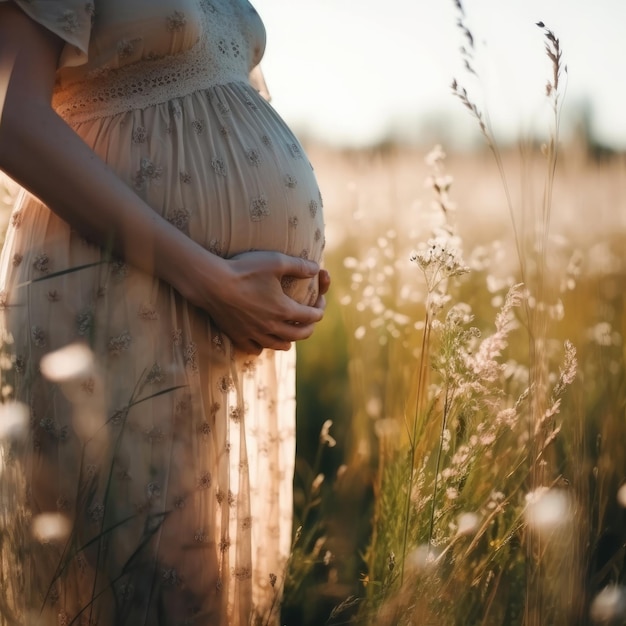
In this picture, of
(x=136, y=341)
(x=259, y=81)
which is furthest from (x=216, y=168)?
(x=259, y=81)

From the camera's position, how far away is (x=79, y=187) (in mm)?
1293

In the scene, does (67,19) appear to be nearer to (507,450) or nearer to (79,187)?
(79,187)

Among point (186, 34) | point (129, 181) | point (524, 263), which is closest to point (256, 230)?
point (129, 181)

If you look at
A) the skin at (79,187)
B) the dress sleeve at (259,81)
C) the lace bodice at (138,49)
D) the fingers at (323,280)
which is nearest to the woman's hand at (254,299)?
the skin at (79,187)

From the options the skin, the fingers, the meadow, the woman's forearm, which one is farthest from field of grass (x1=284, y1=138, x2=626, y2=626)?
the woman's forearm

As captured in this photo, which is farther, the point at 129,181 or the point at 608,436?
the point at 608,436

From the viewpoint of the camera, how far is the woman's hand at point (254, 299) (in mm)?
1386

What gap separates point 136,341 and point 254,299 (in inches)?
8.6

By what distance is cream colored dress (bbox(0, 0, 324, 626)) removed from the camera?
4.36 feet

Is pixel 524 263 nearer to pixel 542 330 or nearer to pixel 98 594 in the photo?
pixel 542 330

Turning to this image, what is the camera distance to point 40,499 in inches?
55.9

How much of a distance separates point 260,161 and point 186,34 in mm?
269

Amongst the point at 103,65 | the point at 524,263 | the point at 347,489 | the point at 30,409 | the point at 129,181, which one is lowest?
the point at 347,489

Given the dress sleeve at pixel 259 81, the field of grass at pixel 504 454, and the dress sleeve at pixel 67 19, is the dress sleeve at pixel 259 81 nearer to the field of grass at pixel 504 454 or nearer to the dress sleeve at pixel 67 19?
the field of grass at pixel 504 454
